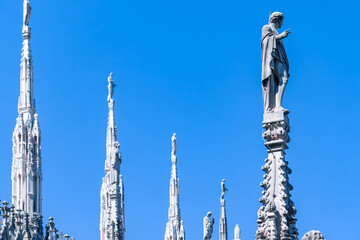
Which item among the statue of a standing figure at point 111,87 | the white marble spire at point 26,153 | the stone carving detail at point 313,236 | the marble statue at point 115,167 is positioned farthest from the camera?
the statue of a standing figure at point 111,87

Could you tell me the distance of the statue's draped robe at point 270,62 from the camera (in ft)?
37.2

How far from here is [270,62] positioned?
11391mm

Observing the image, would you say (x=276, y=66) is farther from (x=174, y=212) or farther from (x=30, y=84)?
(x=174, y=212)

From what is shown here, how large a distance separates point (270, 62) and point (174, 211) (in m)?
35.0

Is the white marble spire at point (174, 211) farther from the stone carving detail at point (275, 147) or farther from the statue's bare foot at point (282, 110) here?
the statue's bare foot at point (282, 110)

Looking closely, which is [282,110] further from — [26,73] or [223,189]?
[223,189]

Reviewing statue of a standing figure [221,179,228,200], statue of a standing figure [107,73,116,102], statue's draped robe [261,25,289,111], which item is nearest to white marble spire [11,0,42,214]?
statue of a standing figure [107,73,116,102]

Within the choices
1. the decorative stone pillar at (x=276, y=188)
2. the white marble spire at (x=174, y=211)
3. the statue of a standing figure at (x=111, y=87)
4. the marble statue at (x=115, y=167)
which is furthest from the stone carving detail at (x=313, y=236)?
the white marble spire at (x=174, y=211)

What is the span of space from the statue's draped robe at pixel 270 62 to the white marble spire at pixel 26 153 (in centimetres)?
1930

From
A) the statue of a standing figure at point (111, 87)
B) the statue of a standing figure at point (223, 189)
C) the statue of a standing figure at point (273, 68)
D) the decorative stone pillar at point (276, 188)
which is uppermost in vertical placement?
the statue of a standing figure at point (111, 87)

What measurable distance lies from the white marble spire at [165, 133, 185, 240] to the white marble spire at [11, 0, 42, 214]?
15563mm

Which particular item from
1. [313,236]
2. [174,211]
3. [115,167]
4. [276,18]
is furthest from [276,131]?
[174,211]


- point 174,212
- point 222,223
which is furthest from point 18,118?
point 174,212

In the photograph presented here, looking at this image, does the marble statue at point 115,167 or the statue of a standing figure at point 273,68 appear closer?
the statue of a standing figure at point 273,68
